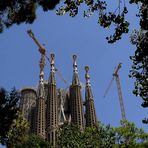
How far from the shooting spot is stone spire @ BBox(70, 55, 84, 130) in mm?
89062

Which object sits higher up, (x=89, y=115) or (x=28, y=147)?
(x=89, y=115)

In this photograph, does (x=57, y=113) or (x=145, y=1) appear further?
(x=57, y=113)

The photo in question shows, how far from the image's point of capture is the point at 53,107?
90.6 metres

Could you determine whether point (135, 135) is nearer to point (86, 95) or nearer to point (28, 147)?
point (28, 147)

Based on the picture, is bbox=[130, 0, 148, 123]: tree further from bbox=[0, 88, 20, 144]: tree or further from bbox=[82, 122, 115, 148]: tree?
bbox=[82, 122, 115, 148]: tree

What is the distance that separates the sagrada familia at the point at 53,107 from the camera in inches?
3455

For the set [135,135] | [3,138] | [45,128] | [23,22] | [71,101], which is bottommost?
[3,138]

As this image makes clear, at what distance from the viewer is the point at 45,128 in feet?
288

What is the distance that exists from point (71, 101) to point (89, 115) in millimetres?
5837

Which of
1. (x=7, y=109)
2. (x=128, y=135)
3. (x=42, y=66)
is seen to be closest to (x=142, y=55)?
(x=7, y=109)

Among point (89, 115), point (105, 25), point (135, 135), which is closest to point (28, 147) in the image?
point (135, 135)

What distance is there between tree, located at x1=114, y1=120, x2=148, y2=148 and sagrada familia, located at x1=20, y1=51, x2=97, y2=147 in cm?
5217

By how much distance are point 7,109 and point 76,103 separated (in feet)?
265

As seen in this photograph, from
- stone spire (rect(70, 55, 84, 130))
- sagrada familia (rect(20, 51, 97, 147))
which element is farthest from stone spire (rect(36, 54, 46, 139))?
stone spire (rect(70, 55, 84, 130))
